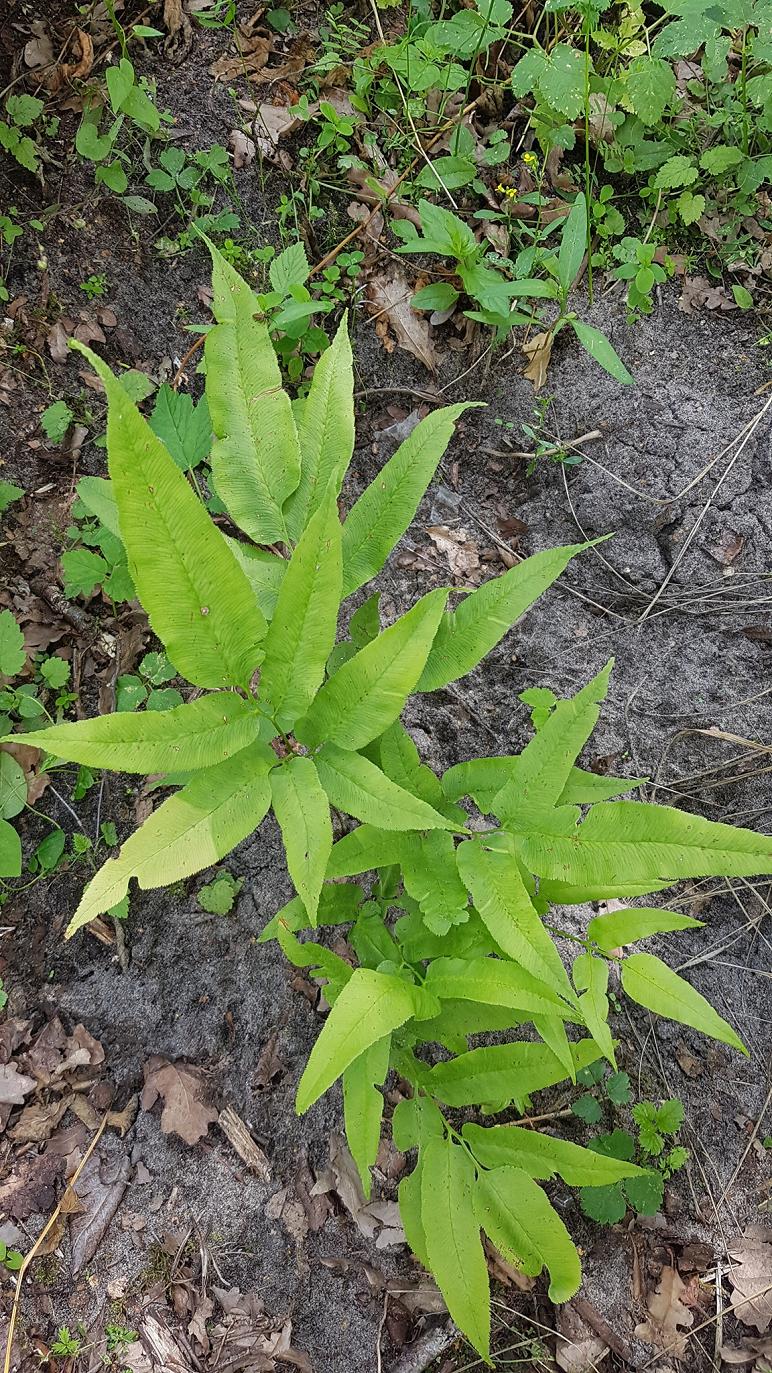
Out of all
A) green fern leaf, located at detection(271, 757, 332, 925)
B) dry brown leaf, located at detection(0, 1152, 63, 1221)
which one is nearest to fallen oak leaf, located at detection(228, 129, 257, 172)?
green fern leaf, located at detection(271, 757, 332, 925)

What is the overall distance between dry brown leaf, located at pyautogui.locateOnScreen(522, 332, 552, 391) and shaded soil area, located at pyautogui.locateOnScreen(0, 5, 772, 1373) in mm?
44

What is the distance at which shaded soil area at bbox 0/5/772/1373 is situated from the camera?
7.47ft

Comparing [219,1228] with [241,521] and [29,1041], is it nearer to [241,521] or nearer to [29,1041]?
[29,1041]

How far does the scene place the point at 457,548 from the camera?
294 cm

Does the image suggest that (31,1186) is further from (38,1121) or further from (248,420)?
(248,420)

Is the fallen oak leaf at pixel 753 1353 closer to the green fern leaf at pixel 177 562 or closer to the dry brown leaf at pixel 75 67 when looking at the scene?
the green fern leaf at pixel 177 562

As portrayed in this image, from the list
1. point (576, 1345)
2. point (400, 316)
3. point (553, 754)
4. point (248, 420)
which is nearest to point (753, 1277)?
point (576, 1345)

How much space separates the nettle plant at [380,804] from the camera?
1.37 metres

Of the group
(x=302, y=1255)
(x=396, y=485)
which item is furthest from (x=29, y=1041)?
(x=396, y=485)

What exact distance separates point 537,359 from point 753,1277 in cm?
308

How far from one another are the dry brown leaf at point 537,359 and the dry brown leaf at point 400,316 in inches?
13.8

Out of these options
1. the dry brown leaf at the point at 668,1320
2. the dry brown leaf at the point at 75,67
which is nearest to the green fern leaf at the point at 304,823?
the dry brown leaf at the point at 668,1320

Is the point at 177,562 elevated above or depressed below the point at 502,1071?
above

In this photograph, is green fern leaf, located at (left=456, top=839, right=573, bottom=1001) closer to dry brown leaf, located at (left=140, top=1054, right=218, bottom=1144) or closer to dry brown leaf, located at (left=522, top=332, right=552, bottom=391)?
dry brown leaf, located at (left=140, top=1054, right=218, bottom=1144)
